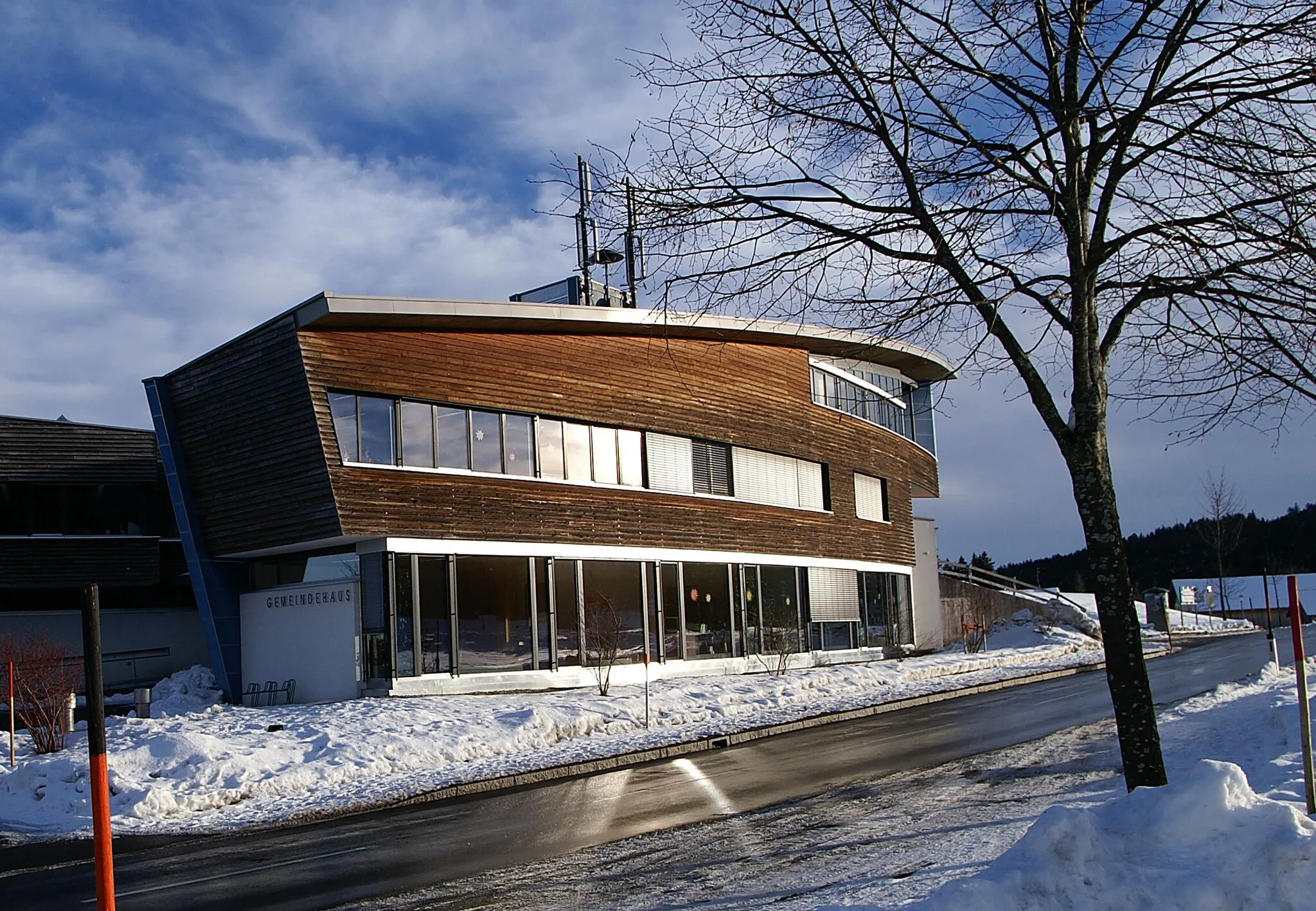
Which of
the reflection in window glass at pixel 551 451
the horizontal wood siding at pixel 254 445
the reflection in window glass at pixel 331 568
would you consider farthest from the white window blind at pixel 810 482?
the horizontal wood siding at pixel 254 445

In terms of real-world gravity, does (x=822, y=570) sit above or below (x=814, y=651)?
above

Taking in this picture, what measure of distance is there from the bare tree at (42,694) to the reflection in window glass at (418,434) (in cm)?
747

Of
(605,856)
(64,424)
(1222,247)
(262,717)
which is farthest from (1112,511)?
(64,424)

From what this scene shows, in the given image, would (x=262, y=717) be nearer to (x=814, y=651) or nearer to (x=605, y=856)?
(x=605, y=856)

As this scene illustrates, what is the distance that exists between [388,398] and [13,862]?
13.8 metres

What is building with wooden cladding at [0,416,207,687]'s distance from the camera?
102ft

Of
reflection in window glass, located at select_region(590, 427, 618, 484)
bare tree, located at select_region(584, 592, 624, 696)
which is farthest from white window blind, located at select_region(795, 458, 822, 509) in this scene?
bare tree, located at select_region(584, 592, 624, 696)

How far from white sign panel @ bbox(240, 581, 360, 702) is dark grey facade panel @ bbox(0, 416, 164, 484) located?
24.3ft

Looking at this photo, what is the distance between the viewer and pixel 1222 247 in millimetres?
8508

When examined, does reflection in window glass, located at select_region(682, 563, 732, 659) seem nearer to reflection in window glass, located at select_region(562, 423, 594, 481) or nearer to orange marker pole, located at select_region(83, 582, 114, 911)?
reflection in window glass, located at select_region(562, 423, 594, 481)

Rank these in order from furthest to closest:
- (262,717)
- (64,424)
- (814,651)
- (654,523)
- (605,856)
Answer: (814,651) < (64,424) < (654,523) < (262,717) < (605,856)

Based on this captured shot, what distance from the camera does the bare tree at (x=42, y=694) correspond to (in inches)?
723

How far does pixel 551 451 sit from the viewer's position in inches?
1080

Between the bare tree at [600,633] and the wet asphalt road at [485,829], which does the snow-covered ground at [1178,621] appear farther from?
the wet asphalt road at [485,829]
